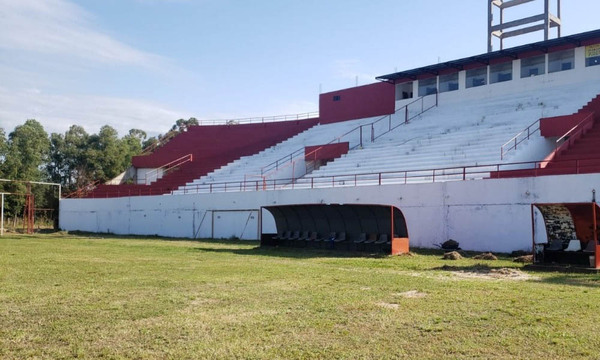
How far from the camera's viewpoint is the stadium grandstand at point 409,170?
68.8ft

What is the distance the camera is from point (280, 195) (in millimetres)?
31156

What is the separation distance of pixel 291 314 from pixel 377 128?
108 feet

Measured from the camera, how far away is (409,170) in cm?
2767

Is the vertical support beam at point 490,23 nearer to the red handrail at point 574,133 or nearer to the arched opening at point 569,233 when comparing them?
the red handrail at point 574,133

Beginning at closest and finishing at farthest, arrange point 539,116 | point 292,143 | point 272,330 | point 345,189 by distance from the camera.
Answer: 1. point 272,330
2. point 345,189
3. point 539,116
4. point 292,143

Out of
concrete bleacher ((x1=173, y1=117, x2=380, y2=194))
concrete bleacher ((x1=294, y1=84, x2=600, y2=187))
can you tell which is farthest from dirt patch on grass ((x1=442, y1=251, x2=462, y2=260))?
concrete bleacher ((x1=173, y1=117, x2=380, y2=194))

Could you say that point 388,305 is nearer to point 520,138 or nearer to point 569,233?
point 569,233

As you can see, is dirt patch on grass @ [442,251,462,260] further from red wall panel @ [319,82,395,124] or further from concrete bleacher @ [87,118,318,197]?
concrete bleacher @ [87,118,318,197]

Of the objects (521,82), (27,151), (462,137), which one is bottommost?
(462,137)

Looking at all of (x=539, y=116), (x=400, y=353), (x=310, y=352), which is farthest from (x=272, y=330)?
(x=539, y=116)

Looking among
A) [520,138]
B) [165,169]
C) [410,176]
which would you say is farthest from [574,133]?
[165,169]

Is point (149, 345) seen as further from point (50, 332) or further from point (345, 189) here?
point (345, 189)

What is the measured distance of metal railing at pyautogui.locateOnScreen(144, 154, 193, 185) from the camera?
50.3 meters

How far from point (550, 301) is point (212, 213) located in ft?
90.3
